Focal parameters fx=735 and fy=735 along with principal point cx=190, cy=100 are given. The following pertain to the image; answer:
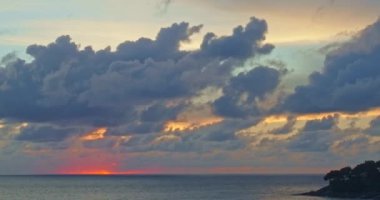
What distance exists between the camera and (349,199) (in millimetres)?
197250

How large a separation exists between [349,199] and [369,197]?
17.5ft

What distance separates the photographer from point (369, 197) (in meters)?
197
